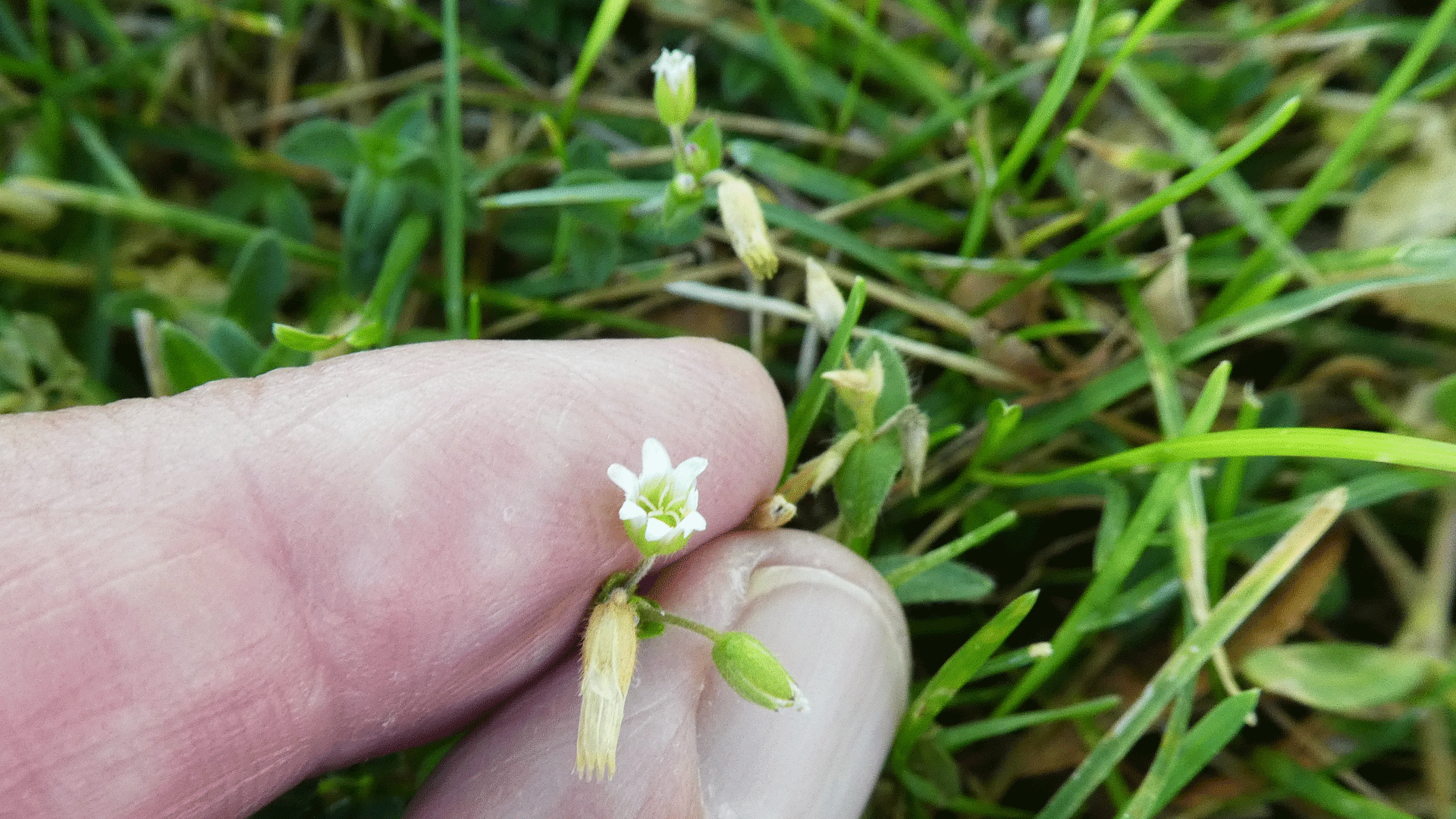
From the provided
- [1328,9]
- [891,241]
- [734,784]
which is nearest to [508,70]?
[891,241]

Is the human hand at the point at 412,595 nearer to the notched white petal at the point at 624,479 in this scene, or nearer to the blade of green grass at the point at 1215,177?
the notched white petal at the point at 624,479

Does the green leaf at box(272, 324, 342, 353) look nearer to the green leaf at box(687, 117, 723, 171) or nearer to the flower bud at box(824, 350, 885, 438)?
the green leaf at box(687, 117, 723, 171)

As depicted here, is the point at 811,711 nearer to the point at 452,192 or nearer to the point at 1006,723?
the point at 1006,723

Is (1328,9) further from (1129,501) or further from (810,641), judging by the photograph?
(810,641)

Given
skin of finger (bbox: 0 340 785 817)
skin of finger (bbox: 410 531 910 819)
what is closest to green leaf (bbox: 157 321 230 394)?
skin of finger (bbox: 0 340 785 817)

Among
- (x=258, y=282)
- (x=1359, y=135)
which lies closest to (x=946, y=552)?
(x=1359, y=135)

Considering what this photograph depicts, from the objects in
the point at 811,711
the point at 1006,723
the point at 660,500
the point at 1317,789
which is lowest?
the point at 1317,789
